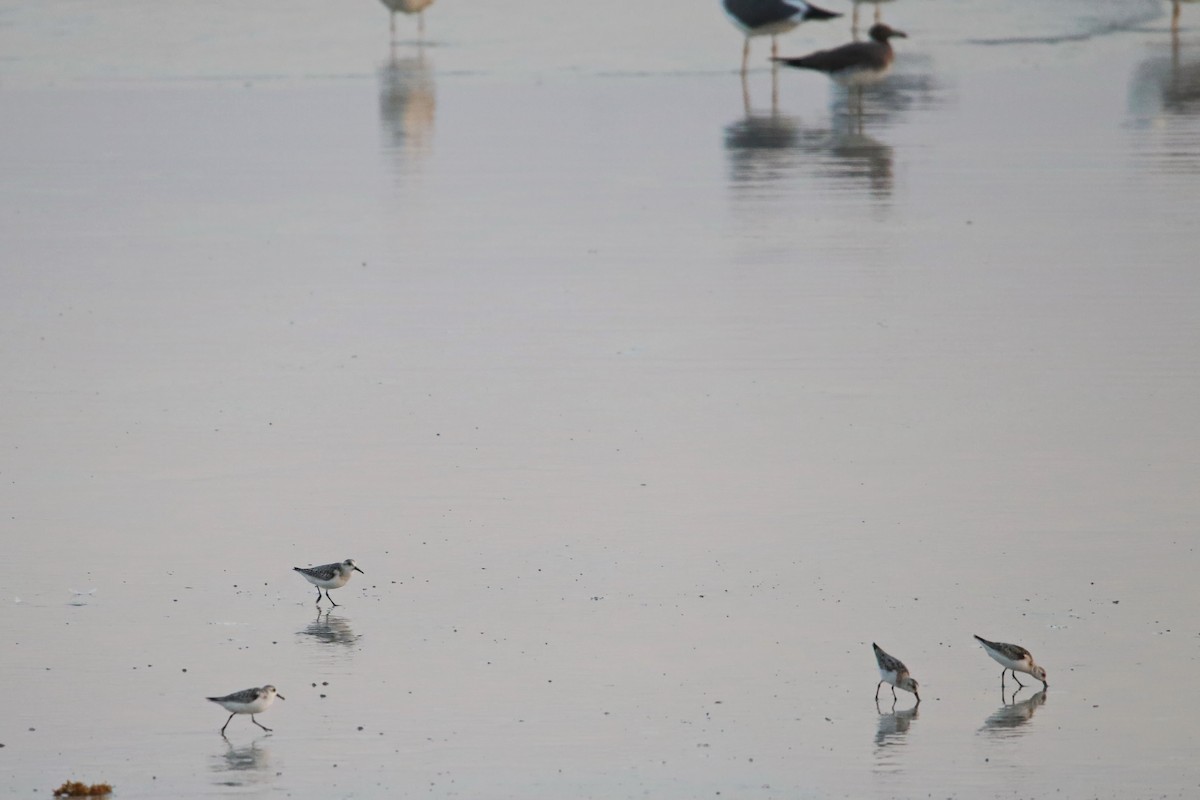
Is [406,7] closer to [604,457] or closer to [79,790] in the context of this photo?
[604,457]

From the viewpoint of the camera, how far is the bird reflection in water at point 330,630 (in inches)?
324

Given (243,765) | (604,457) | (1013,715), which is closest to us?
(243,765)

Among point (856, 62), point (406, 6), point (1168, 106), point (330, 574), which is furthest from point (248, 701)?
point (406, 6)

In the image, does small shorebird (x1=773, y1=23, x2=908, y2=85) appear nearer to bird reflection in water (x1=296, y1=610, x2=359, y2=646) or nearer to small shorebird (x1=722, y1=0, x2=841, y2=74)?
small shorebird (x1=722, y1=0, x2=841, y2=74)

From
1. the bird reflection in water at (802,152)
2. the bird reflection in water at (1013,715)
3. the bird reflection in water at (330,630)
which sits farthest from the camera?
the bird reflection in water at (802,152)

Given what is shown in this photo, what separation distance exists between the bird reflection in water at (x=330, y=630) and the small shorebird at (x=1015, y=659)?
2.57 meters

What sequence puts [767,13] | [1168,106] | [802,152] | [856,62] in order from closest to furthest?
[802,152]
[1168,106]
[856,62]
[767,13]

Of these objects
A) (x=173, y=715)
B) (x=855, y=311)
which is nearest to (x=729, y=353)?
(x=855, y=311)

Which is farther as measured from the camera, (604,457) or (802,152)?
(802,152)

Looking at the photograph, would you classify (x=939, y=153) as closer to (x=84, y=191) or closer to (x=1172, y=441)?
(x=84, y=191)

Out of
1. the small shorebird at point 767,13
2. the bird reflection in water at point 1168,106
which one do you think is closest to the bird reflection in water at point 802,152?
the bird reflection in water at point 1168,106

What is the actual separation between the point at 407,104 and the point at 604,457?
1543 cm

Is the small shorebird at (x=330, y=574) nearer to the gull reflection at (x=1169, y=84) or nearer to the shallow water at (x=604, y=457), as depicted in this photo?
the shallow water at (x=604, y=457)

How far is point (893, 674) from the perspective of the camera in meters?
7.44
